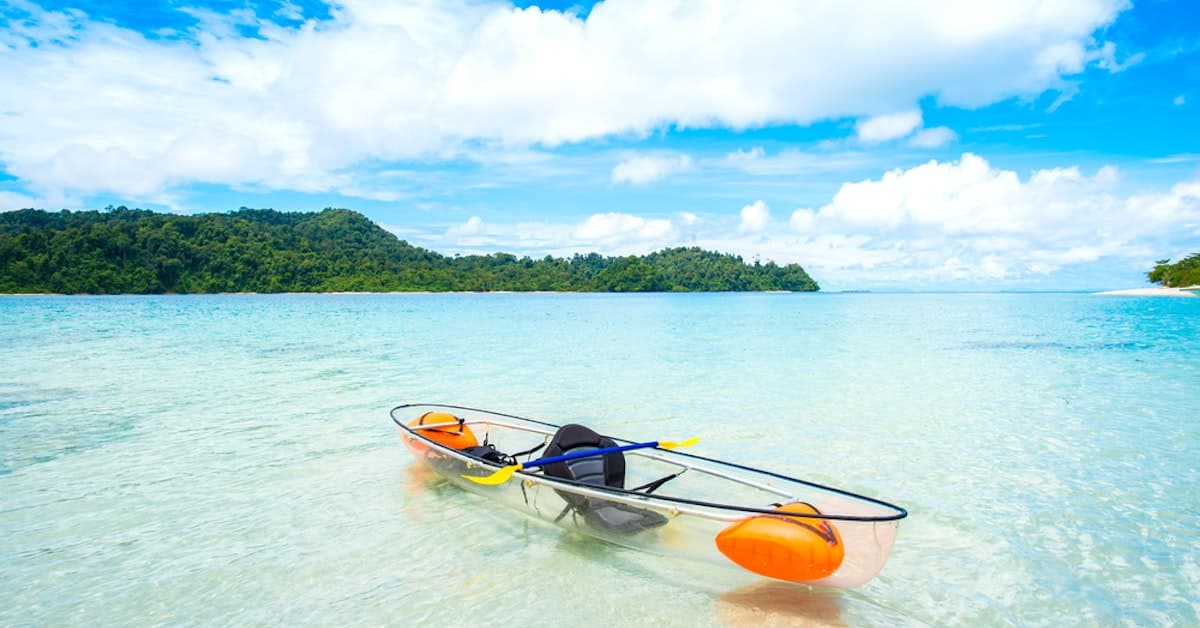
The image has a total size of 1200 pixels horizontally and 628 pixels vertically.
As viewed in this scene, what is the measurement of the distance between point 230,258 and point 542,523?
404 feet

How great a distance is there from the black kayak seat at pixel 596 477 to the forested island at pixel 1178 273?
455ft

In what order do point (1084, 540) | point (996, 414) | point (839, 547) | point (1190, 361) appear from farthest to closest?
point (1190, 361) < point (996, 414) < point (1084, 540) < point (839, 547)

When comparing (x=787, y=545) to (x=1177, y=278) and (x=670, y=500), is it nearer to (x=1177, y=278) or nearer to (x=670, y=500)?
(x=670, y=500)

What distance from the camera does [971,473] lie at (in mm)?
8336

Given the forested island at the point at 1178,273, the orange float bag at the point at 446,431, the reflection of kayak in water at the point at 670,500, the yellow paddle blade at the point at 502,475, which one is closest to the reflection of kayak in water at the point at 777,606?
the reflection of kayak in water at the point at 670,500

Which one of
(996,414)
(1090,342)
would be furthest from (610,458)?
(1090,342)

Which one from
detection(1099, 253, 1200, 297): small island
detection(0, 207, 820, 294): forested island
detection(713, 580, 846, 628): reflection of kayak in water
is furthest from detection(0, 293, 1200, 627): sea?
detection(1099, 253, 1200, 297): small island

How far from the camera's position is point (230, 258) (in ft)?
366

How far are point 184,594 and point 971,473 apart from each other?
345 inches

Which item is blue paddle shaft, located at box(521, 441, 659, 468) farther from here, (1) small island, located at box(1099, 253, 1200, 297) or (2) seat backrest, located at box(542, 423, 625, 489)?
(1) small island, located at box(1099, 253, 1200, 297)

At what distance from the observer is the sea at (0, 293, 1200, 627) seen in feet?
16.6

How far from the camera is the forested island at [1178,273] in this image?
10731cm

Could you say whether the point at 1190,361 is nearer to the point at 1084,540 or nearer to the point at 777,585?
the point at 1084,540

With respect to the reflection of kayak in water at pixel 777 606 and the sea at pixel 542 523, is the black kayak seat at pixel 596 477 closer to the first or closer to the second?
the sea at pixel 542 523
